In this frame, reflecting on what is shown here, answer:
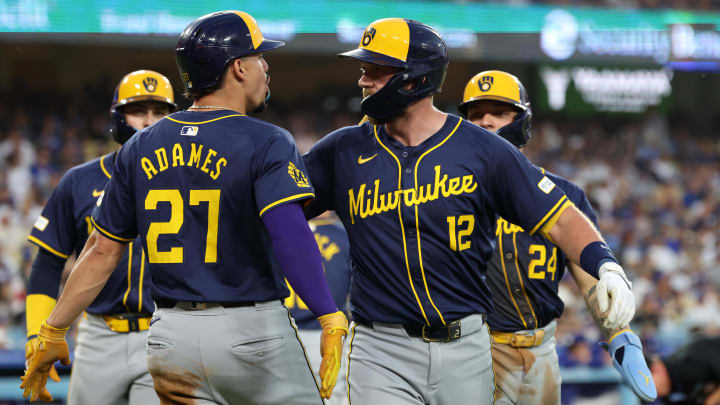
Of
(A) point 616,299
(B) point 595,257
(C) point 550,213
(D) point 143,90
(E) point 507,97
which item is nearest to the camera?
(A) point 616,299

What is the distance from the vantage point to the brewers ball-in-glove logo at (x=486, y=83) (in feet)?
15.2

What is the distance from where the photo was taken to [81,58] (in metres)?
16.7

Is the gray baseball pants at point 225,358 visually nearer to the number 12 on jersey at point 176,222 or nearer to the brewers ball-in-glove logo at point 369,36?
the number 12 on jersey at point 176,222

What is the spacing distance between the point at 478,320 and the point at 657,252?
41.1 ft

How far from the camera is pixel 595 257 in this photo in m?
3.13

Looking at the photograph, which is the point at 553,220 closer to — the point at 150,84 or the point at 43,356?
the point at 43,356

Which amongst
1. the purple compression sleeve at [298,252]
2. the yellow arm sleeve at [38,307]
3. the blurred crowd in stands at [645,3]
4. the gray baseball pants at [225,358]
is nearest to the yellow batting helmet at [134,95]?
the yellow arm sleeve at [38,307]

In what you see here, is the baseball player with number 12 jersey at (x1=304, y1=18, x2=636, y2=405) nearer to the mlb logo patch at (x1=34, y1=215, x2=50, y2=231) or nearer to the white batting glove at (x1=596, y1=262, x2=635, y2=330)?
the white batting glove at (x1=596, y1=262, x2=635, y2=330)

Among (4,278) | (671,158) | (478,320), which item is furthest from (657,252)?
(478,320)

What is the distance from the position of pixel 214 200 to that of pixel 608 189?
15.2m

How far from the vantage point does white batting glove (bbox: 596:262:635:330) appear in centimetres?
291

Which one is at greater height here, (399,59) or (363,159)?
(399,59)

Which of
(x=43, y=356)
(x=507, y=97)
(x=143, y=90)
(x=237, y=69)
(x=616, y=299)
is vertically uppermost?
(x=237, y=69)

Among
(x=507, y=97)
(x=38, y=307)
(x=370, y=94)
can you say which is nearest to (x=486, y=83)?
(x=507, y=97)
